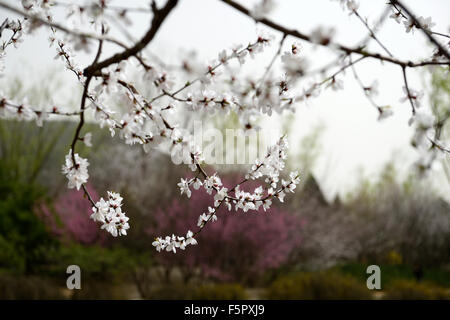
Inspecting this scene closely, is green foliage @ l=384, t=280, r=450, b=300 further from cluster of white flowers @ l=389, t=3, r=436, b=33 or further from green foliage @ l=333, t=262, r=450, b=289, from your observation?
cluster of white flowers @ l=389, t=3, r=436, b=33

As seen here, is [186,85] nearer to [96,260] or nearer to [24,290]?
[24,290]

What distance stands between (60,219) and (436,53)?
8529 mm

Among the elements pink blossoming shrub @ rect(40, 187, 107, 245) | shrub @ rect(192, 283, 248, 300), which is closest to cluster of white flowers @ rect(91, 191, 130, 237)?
shrub @ rect(192, 283, 248, 300)

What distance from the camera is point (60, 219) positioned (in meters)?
8.91

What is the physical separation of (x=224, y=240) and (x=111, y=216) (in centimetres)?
599

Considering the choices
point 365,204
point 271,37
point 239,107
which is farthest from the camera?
point 365,204

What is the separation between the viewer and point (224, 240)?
803cm

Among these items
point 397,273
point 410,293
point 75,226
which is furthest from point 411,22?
point 397,273

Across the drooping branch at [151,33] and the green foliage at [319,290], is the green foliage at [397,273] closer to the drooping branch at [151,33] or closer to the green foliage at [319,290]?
the green foliage at [319,290]

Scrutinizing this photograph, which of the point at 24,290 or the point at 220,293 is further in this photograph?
the point at 220,293

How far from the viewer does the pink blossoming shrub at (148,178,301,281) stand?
7.98 metres

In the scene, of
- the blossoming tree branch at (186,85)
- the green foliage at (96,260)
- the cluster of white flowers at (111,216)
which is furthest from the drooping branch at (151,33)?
the green foliage at (96,260)
